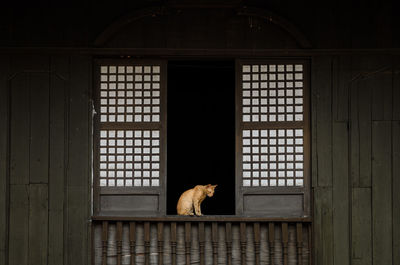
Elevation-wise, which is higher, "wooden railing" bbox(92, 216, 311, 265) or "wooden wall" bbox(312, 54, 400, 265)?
"wooden wall" bbox(312, 54, 400, 265)

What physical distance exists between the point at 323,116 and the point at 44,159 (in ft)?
10.7

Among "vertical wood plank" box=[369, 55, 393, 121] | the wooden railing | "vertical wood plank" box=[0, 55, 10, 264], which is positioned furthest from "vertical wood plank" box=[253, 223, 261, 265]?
"vertical wood plank" box=[0, 55, 10, 264]

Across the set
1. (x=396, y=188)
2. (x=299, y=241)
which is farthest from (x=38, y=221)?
(x=396, y=188)

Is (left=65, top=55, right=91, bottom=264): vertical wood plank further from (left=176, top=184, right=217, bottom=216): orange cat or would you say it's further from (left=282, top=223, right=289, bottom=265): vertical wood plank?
(left=282, top=223, right=289, bottom=265): vertical wood plank

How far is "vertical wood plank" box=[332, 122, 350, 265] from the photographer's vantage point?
6168 mm

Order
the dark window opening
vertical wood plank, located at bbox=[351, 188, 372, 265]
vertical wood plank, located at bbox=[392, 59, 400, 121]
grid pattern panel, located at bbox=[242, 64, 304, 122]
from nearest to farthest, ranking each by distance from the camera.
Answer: vertical wood plank, located at bbox=[351, 188, 372, 265], vertical wood plank, located at bbox=[392, 59, 400, 121], grid pattern panel, located at bbox=[242, 64, 304, 122], the dark window opening

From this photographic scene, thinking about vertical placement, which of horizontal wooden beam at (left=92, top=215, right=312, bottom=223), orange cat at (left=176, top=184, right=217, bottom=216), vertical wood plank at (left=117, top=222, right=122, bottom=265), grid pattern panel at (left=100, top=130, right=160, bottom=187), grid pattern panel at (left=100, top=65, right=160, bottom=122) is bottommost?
vertical wood plank at (left=117, top=222, right=122, bottom=265)

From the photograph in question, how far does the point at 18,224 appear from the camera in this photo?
20.4ft

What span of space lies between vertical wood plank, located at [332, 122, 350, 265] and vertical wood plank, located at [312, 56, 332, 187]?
70mm

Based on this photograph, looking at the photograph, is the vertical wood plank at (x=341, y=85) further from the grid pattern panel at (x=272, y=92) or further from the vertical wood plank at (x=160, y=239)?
the vertical wood plank at (x=160, y=239)

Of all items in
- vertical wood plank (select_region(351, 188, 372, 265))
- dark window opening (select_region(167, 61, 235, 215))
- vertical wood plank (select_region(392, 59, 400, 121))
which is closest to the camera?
vertical wood plank (select_region(351, 188, 372, 265))

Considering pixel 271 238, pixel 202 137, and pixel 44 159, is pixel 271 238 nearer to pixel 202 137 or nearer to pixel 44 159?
pixel 44 159

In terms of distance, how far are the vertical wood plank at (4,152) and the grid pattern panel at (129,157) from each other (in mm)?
1094

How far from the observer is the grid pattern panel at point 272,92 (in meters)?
6.37
